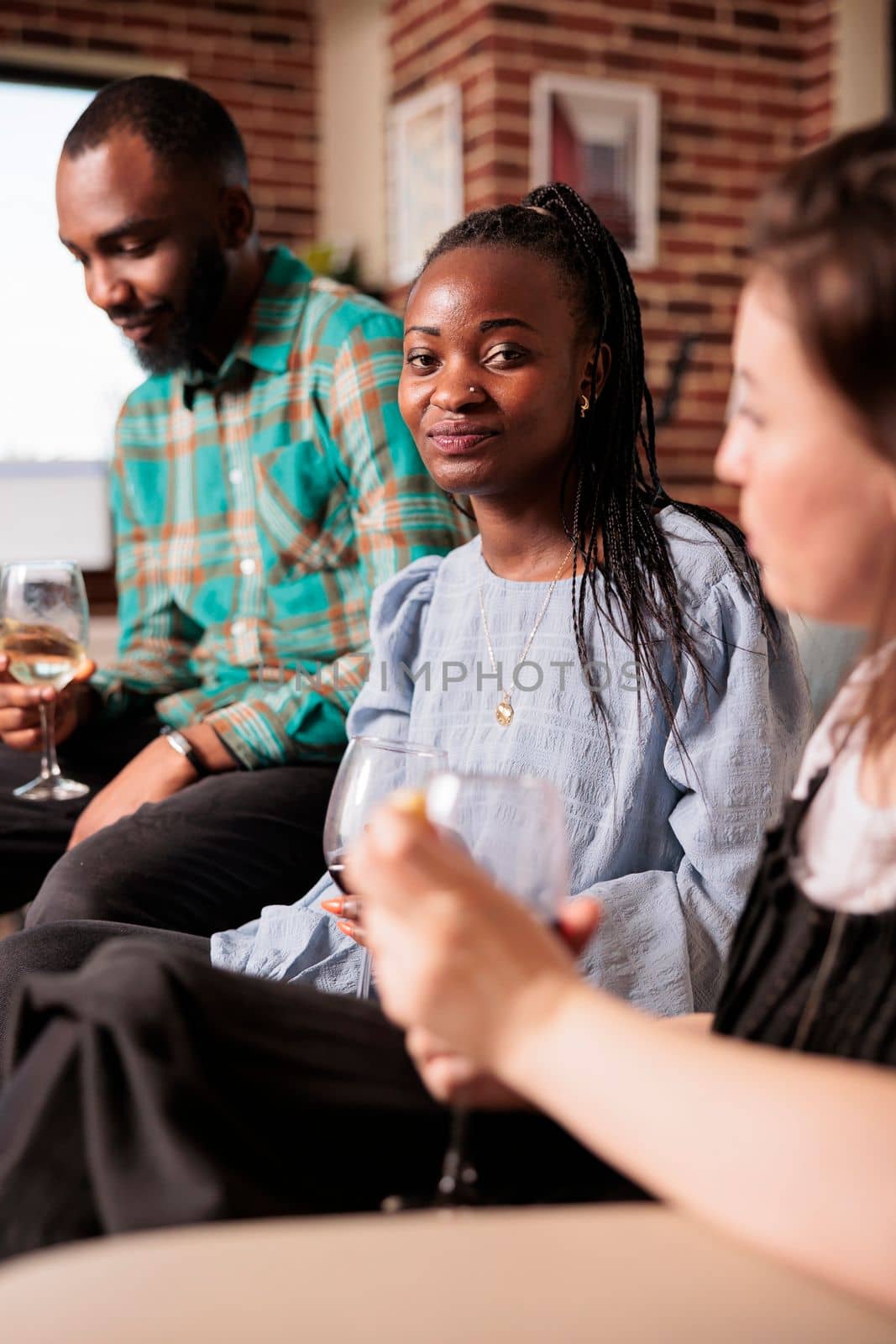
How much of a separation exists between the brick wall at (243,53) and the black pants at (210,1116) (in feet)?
15.9

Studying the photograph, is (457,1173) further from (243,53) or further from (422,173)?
(243,53)

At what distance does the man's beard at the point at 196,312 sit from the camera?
2086 millimetres

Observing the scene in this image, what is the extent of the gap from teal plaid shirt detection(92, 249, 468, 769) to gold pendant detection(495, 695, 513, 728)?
1.69ft

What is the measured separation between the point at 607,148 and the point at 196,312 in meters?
2.84

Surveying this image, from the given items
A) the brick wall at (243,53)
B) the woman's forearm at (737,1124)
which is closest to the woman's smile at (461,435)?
the woman's forearm at (737,1124)

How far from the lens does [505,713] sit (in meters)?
1.44

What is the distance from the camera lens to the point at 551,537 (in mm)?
1487

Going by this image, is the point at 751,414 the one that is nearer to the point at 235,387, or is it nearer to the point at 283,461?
the point at 283,461

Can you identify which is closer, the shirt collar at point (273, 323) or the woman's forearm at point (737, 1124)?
the woman's forearm at point (737, 1124)

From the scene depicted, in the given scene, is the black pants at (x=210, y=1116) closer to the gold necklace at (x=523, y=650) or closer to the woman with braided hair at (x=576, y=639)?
the woman with braided hair at (x=576, y=639)

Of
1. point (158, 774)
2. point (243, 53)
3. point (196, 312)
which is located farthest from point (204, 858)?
point (243, 53)

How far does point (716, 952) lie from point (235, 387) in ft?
4.13

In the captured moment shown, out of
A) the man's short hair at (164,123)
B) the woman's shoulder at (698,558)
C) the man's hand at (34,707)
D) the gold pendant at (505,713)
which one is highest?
the man's short hair at (164,123)

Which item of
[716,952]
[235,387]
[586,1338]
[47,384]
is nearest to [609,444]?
[716,952]
